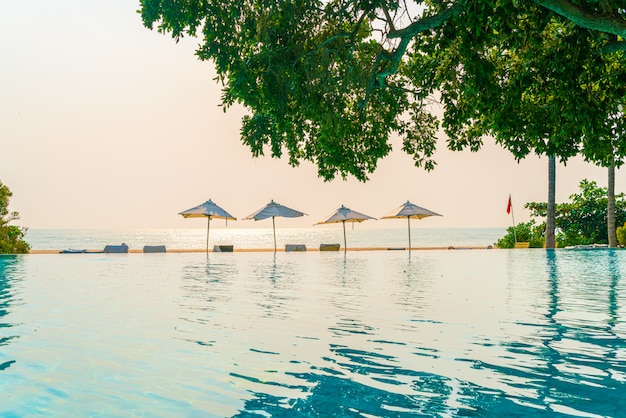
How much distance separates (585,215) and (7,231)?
35532mm

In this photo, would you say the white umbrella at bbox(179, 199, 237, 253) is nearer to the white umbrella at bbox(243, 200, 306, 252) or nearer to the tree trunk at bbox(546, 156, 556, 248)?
the white umbrella at bbox(243, 200, 306, 252)

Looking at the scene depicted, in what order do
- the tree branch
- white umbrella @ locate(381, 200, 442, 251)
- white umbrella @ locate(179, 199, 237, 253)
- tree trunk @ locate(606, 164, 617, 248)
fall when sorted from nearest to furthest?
the tree branch < tree trunk @ locate(606, 164, 617, 248) < white umbrella @ locate(179, 199, 237, 253) < white umbrella @ locate(381, 200, 442, 251)

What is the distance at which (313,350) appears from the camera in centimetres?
709

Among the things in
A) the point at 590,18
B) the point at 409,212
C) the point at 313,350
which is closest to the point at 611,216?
the point at 409,212

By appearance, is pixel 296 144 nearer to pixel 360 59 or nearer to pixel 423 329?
pixel 360 59

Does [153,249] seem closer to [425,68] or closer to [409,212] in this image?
[409,212]

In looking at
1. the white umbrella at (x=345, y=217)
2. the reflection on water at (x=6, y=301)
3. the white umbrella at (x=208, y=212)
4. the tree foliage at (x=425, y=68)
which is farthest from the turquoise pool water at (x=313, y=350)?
the white umbrella at (x=345, y=217)

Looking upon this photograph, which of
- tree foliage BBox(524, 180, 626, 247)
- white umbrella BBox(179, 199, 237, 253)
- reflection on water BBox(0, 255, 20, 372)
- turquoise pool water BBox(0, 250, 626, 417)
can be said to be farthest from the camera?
tree foliage BBox(524, 180, 626, 247)

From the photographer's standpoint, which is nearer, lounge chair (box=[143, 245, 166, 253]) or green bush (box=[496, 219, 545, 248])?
lounge chair (box=[143, 245, 166, 253])

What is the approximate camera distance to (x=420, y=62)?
12492 millimetres

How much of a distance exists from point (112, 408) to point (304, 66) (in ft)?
24.9

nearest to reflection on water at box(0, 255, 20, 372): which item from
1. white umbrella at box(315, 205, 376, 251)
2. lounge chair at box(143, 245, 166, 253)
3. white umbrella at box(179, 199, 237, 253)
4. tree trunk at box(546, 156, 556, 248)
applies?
lounge chair at box(143, 245, 166, 253)

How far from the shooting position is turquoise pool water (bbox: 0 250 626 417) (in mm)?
5000

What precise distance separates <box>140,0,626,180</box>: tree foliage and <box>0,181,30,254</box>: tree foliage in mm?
21798
